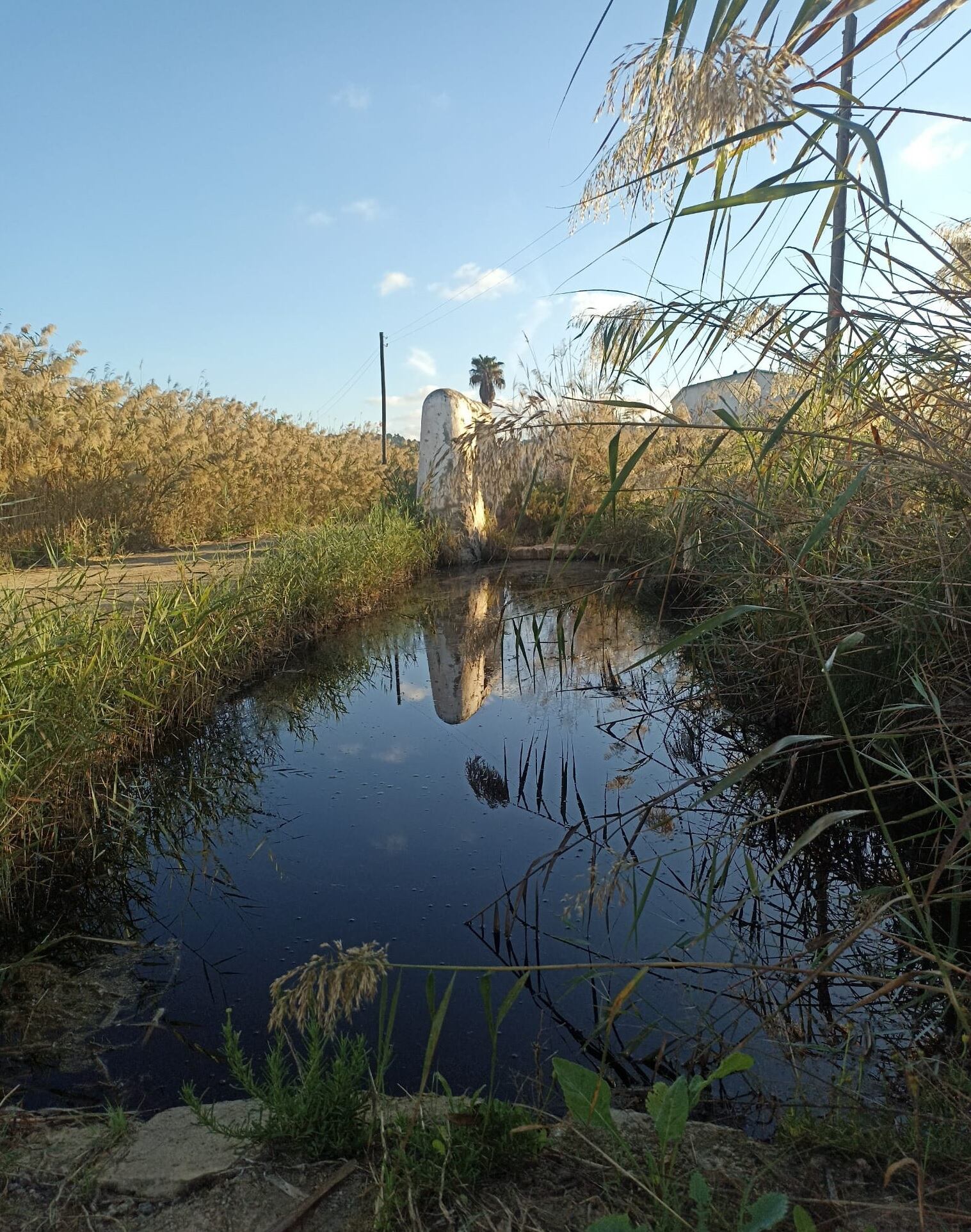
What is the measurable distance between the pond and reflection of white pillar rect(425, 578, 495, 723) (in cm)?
19

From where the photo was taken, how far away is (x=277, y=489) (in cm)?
1007

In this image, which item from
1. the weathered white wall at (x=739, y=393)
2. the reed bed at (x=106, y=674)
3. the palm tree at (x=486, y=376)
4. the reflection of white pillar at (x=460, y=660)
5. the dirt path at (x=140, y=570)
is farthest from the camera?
the palm tree at (x=486, y=376)

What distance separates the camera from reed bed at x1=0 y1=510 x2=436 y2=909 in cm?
229

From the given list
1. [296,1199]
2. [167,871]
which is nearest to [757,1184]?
[296,1199]

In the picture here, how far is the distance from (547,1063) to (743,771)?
948mm

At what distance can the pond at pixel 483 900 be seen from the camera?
164cm

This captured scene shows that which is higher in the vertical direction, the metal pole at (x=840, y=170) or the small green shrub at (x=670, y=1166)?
the metal pole at (x=840, y=170)

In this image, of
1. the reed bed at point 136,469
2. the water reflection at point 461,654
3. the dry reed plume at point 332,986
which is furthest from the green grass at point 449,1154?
the reed bed at point 136,469

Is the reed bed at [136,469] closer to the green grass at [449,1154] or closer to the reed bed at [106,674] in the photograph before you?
the reed bed at [106,674]

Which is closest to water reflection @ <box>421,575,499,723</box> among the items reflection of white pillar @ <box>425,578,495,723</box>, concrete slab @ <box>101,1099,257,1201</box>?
reflection of white pillar @ <box>425,578,495,723</box>

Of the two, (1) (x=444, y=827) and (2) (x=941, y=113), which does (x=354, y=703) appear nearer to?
(1) (x=444, y=827)

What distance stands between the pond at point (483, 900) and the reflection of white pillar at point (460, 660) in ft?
0.64

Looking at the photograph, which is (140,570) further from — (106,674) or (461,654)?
(106,674)

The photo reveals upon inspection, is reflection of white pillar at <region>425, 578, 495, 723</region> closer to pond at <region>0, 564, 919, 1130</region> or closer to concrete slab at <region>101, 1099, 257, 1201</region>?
pond at <region>0, 564, 919, 1130</region>
